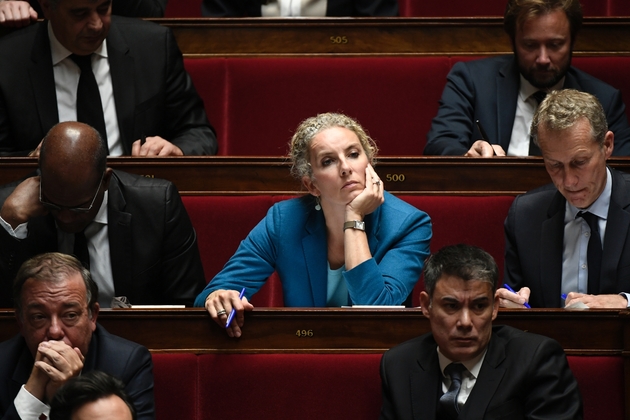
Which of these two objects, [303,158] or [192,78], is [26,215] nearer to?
[303,158]

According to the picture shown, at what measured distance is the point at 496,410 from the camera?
87cm

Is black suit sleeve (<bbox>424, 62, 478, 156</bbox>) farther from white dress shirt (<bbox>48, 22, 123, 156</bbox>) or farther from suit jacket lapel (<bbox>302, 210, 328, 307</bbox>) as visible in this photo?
white dress shirt (<bbox>48, 22, 123, 156</bbox>)

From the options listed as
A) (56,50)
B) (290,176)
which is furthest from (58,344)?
(56,50)

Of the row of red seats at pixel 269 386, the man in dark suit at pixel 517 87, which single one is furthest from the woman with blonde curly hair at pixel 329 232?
the man in dark suit at pixel 517 87

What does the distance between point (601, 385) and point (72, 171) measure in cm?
54

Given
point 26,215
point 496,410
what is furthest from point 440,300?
Answer: point 26,215

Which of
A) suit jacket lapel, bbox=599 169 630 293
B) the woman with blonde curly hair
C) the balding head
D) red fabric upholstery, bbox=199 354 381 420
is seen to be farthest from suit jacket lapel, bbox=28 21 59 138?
suit jacket lapel, bbox=599 169 630 293

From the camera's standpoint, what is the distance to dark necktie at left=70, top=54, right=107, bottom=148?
52.4 inches

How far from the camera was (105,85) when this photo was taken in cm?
135

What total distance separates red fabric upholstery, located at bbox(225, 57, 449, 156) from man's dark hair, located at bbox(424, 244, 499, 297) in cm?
58

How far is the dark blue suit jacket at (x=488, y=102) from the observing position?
4.42ft

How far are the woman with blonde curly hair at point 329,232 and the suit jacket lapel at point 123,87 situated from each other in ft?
0.94

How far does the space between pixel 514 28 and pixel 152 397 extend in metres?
0.69

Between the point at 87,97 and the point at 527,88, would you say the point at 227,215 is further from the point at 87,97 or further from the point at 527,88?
the point at 527,88
